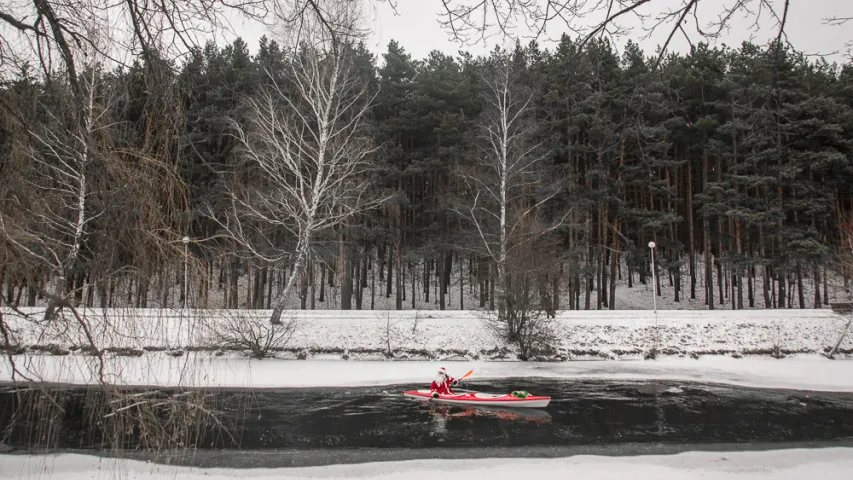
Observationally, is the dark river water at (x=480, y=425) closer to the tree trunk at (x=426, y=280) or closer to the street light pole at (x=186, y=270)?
the street light pole at (x=186, y=270)

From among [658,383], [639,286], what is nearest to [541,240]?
[658,383]

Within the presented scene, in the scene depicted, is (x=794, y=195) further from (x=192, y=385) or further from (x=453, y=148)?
(x=192, y=385)

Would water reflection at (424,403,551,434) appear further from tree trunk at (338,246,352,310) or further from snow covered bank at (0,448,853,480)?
tree trunk at (338,246,352,310)

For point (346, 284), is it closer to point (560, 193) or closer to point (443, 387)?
point (560, 193)

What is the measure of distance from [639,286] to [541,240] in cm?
1770

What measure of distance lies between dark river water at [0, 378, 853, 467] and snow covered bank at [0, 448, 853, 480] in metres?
0.39

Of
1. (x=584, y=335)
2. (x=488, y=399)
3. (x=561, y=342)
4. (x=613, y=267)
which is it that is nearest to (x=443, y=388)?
(x=488, y=399)

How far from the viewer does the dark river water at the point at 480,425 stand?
31.3 ft

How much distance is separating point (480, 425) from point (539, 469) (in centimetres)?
308

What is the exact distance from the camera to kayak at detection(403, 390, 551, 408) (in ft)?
41.3

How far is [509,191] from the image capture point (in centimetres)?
2366

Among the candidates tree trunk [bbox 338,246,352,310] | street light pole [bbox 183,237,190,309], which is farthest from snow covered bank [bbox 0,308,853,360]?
street light pole [bbox 183,237,190,309]

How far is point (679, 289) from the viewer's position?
3369 cm

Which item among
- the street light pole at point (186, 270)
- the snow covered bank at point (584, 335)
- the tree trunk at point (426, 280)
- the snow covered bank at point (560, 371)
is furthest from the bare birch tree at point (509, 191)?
the street light pole at point (186, 270)
